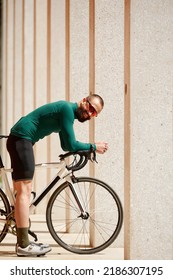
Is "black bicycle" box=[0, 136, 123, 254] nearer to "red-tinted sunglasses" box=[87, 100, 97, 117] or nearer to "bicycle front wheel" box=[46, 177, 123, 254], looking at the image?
"bicycle front wheel" box=[46, 177, 123, 254]

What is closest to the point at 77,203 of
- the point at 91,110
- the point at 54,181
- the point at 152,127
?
the point at 54,181

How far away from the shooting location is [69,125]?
298 inches

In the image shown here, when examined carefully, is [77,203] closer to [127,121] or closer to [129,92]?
[127,121]

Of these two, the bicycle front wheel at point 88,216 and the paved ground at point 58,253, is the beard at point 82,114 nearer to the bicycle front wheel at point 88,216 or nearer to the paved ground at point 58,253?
the bicycle front wheel at point 88,216

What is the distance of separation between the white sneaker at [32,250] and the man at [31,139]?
0.01 m

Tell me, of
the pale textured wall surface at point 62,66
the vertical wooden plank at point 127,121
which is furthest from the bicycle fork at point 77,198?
the pale textured wall surface at point 62,66

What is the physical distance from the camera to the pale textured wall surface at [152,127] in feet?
23.5

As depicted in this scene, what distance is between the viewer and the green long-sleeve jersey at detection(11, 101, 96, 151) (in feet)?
24.8

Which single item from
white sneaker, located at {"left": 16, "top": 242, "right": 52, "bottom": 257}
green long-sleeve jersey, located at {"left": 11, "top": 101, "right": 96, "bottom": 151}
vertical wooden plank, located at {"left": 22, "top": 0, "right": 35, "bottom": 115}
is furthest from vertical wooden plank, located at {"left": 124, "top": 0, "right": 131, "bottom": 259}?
vertical wooden plank, located at {"left": 22, "top": 0, "right": 35, "bottom": 115}

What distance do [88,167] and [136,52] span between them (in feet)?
10.4

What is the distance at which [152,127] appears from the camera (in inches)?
284

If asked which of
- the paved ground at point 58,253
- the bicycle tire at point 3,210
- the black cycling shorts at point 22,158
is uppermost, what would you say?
the black cycling shorts at point 22,158
